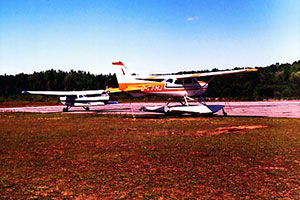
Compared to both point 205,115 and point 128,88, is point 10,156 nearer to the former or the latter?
point 128,88

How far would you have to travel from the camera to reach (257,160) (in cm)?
714

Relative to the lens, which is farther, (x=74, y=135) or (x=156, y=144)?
(x=74, y=135)

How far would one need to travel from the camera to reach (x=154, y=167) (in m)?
6.74

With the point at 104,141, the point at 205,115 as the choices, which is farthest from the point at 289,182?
the point at 205,115

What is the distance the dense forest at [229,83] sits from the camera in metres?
68.8

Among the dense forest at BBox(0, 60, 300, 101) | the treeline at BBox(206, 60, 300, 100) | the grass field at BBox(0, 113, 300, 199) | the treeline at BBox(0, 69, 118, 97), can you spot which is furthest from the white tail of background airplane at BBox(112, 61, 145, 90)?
the treeline at BBox(0, 69, 118, 97)

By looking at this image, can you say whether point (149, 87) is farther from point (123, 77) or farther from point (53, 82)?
point (53, 82)

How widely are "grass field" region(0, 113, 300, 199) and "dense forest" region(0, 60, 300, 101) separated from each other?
44.5 meters

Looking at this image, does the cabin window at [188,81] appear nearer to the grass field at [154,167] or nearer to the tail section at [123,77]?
the tail section at [123,77]

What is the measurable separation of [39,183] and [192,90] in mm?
16483

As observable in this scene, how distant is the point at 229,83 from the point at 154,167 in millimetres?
76449

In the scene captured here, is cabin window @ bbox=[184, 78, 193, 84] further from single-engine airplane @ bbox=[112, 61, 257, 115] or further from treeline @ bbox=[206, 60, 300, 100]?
treeline @ bbox=[206, 60, 300, 100]

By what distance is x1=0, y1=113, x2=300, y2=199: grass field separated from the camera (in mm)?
5059

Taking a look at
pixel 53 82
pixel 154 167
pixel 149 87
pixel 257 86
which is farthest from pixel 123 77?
pixel 53 82
